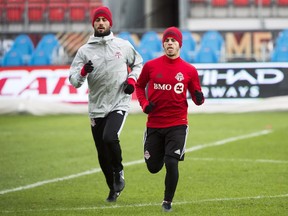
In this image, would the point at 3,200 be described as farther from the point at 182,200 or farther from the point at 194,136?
the point at 194,136

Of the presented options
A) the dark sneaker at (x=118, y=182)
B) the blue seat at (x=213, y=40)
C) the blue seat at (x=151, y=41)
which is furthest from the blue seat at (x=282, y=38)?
the dark sneaker at (x=118, y=182)

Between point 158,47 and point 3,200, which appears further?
point 158,47

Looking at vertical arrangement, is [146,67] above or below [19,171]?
above

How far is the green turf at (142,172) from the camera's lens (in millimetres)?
10109

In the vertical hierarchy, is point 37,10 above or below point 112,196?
above

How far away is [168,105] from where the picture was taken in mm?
9750

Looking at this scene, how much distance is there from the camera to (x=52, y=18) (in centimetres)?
3438

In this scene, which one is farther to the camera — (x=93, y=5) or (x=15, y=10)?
(x=93, y=5)

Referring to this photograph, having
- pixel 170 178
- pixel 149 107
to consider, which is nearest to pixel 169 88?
pixel 149 107

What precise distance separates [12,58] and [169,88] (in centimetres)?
1792

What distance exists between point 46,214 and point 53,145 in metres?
8.14

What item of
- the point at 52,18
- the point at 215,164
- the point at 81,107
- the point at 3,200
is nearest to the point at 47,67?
the point at 81,107

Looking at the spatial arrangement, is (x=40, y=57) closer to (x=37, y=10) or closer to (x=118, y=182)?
(x=37, y=10)

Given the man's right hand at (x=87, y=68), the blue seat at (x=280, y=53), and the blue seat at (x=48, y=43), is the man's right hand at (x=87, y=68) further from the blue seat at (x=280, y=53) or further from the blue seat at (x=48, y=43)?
the blue seat at (x=48, y=43)
